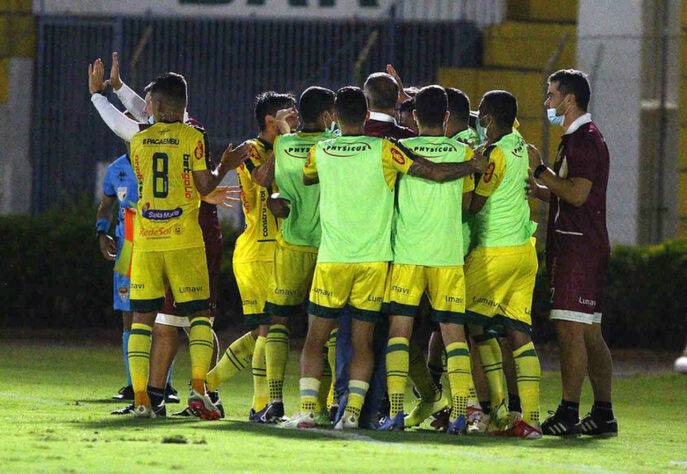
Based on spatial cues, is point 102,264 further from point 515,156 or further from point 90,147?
point 515,156

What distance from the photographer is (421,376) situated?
917 cm

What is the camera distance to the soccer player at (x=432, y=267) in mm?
8258

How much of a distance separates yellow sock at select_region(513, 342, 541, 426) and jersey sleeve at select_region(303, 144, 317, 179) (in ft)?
5.66

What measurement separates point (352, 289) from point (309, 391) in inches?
26.5

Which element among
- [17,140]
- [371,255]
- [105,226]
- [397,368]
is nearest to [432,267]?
[371,255]

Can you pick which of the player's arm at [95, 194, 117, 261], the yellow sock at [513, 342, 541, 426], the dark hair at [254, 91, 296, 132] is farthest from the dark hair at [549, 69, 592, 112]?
the player's arm at [95, 194, 117, 261]

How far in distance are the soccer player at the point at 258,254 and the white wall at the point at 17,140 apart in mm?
11577

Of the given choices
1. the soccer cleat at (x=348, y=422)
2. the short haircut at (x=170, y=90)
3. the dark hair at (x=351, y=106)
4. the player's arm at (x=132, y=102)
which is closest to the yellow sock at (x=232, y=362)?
the soccer cleat at (x=348, y=422)

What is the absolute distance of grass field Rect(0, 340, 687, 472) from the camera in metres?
6.55

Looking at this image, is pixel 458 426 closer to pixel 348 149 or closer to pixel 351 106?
pixel 348 149

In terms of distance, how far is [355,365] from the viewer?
827 centimetres

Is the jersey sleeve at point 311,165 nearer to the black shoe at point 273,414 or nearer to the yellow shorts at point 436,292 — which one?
the yellow shorts at point 436,292

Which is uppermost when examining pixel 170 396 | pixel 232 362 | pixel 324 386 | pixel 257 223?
pixel 257 223

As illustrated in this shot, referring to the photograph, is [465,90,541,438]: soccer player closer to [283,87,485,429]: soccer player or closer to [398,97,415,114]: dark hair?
[283,87,485,429]: soccer player
